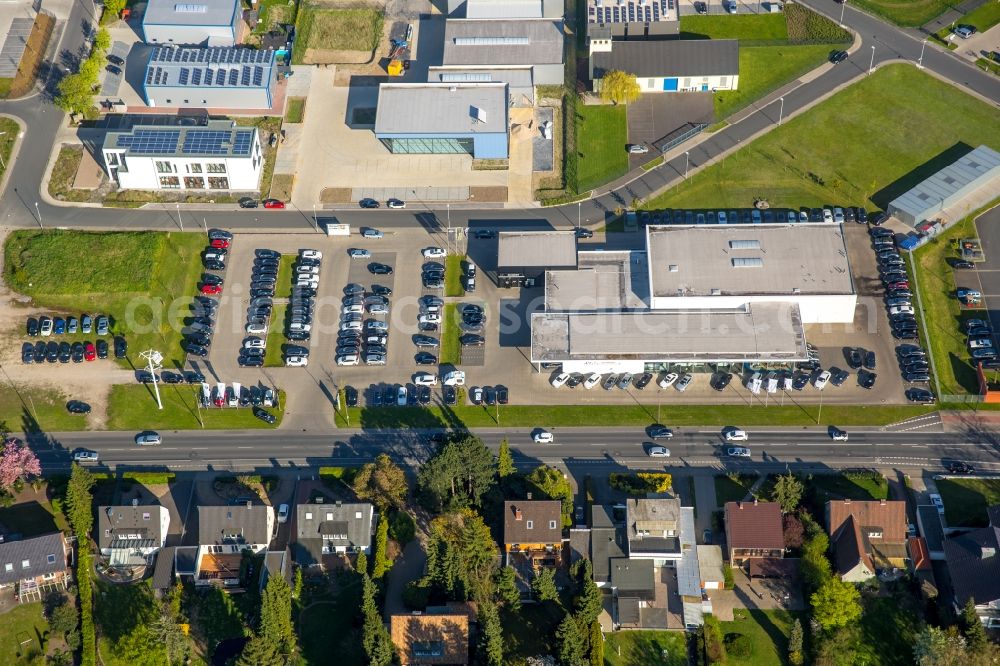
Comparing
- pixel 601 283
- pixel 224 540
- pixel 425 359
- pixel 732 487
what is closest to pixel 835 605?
pixel 732 487

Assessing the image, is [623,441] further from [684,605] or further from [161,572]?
[161,572]

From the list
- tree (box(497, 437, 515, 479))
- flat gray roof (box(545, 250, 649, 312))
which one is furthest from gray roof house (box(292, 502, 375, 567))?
flat gray roof (box(545, 250, 649, 312))

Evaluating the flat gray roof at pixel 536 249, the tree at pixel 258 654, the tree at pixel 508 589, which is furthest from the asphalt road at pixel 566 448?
the tree at pixel 258 654

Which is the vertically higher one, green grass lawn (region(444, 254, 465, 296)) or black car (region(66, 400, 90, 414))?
green grass lawn (region(444, 254, 465, 296))

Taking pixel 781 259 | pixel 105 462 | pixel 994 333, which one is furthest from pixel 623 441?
pixel 105 462

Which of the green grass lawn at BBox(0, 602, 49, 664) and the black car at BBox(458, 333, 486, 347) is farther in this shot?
the black car at BBox(458, 333, 486, 347)

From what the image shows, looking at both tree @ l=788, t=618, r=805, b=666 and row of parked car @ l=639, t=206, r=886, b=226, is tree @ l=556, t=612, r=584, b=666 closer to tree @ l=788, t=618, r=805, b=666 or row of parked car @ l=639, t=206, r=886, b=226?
tree @ l=788, t=618, r=805, b=666

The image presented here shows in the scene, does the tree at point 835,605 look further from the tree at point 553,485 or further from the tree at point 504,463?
the tree at point 504,463
